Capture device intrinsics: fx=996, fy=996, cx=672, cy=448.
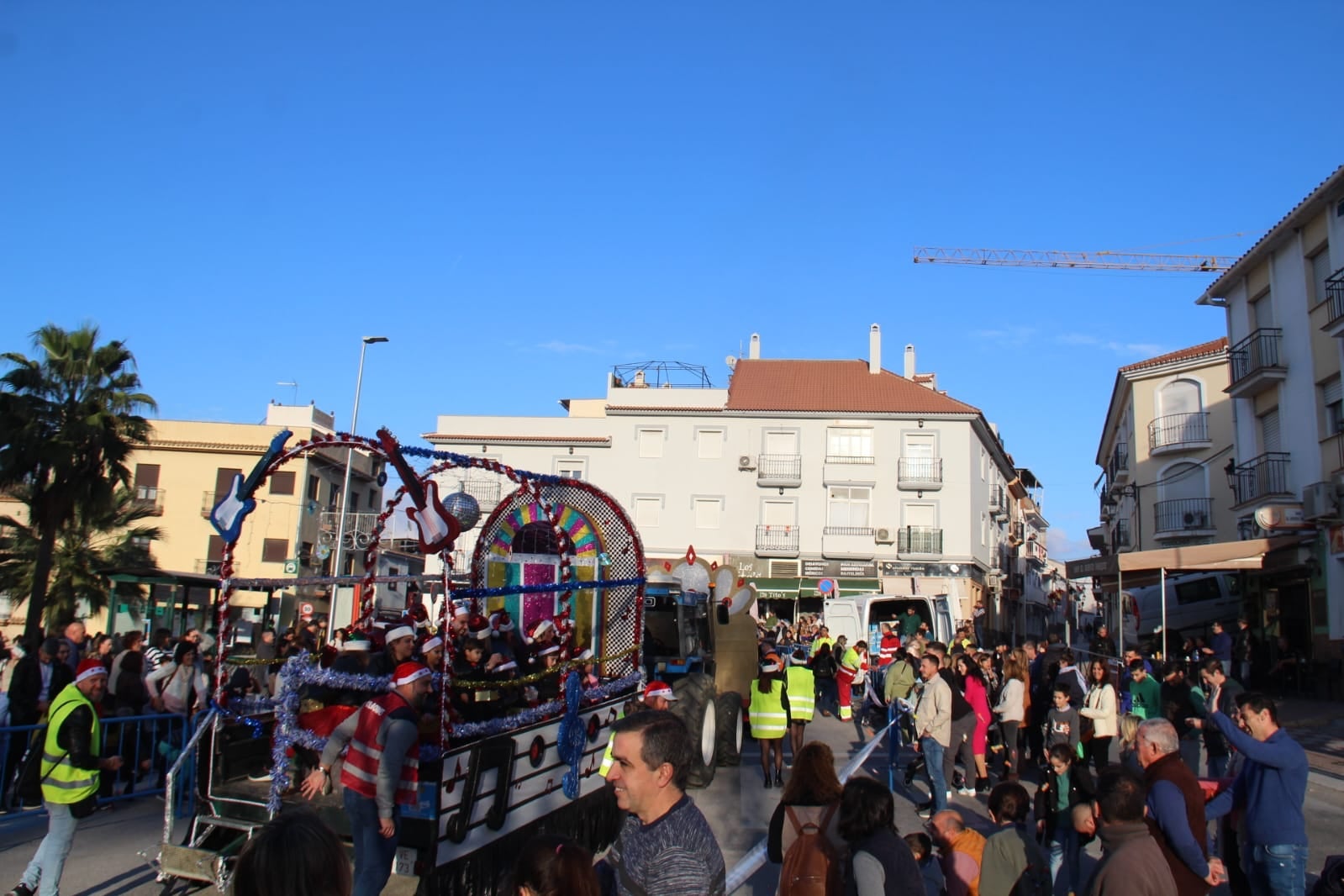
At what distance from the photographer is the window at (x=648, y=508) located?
43.2 m

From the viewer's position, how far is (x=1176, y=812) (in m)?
4.64

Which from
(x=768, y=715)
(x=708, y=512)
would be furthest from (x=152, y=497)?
(x=768, y=715)

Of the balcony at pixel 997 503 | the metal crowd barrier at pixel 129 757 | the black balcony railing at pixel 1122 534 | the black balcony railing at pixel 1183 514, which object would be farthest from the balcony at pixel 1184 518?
the metal crowd barrier at pixel 129 757

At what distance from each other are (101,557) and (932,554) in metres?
30.5

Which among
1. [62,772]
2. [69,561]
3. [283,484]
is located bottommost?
[62,772]

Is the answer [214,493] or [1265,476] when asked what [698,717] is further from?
[214,493]

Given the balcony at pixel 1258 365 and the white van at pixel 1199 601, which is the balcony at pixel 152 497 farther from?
the balcony at pixel 1258 365

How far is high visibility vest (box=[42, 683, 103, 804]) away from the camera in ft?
20.5

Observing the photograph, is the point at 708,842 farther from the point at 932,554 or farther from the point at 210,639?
the point at 932,554

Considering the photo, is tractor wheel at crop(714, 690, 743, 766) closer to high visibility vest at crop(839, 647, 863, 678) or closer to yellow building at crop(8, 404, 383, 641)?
high visibility vest at crop(839, 647, 863, 678)

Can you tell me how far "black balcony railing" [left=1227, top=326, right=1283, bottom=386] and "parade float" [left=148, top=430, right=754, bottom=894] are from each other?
67.3 feet

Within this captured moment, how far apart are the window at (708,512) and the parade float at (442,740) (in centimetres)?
3361

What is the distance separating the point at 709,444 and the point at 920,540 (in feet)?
32.4

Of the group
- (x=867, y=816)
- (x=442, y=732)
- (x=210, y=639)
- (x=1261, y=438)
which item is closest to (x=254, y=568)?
(x=210, y=639)
